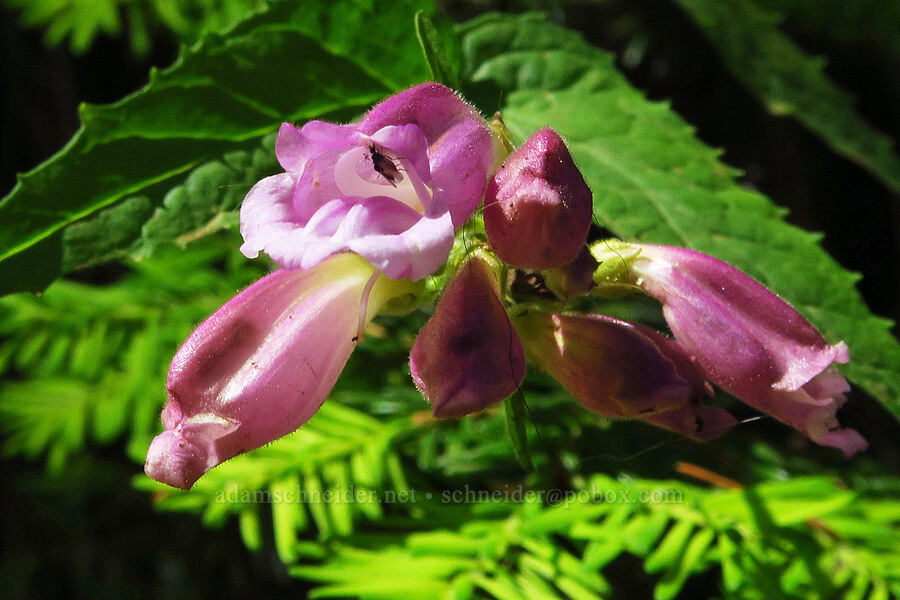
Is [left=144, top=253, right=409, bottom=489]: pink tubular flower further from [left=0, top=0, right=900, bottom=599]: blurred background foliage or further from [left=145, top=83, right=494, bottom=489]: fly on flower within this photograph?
[left=0, top=0, right=900, bottom=599]: blurred background foliage

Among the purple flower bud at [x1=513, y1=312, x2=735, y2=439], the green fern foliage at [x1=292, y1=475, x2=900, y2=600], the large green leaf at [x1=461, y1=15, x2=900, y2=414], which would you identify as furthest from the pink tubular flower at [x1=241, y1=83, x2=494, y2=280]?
the green fern foliage at [x1=292, y1=475, x2=900, y2=600]

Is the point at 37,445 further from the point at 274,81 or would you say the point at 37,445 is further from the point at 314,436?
the point at 274,81

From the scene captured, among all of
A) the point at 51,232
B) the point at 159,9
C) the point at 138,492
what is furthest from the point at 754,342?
the point at 138,492

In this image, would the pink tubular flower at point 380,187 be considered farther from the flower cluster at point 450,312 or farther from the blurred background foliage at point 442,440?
A: the blurred background foliage at point 442,440

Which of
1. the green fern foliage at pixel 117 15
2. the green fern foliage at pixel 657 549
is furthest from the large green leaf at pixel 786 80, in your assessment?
the green fern foliage at pixel 117 15

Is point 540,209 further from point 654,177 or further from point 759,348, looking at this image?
point 654,177
